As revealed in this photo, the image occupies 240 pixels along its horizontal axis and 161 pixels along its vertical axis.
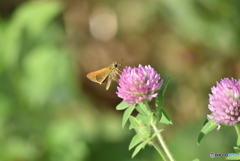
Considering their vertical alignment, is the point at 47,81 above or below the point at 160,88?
above

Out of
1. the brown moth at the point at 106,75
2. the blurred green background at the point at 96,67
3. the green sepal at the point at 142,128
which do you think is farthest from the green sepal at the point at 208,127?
the blurred green background at the point at 96,67

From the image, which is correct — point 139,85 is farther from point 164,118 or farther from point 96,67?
point 96,67

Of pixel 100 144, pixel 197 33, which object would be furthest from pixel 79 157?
pixel 197 33

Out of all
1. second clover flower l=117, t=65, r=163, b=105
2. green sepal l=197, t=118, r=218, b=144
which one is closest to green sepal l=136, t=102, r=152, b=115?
second clover flower l=117, t=65, r=163, b=105

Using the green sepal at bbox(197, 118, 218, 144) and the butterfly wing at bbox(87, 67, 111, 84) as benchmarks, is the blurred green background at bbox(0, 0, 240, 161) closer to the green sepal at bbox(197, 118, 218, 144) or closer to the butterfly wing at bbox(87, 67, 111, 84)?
the butterfly wing at bbox(87, 67, 111, 84)

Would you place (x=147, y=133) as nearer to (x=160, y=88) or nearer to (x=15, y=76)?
(x=160, y=88)

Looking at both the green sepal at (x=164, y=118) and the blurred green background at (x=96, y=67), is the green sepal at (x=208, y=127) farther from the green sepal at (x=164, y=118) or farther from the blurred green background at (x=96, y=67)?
the blurred green background at (x=96, y=67)
